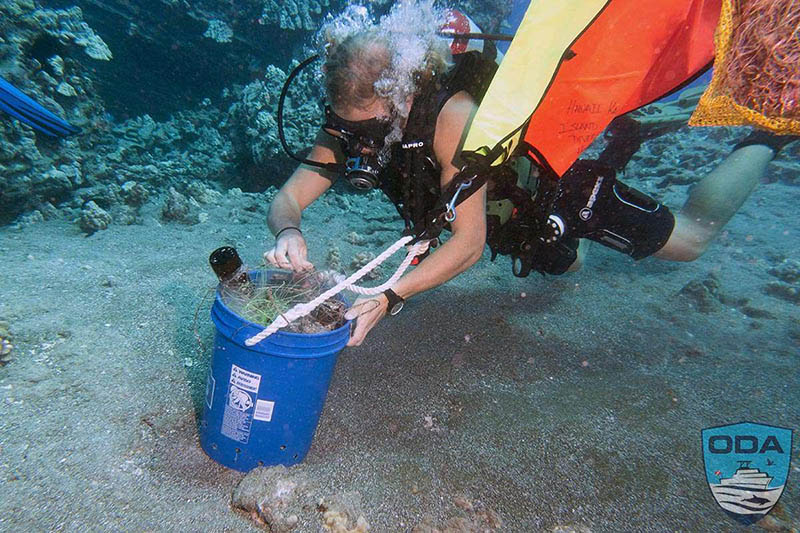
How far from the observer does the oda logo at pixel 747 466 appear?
197 centimetres

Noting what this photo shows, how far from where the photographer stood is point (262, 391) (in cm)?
176

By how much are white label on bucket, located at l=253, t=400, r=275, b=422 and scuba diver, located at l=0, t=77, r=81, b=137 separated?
6.37 meters

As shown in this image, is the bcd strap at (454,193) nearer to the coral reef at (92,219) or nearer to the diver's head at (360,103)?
the diver's head at (360,103)

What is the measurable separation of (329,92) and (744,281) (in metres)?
6.19

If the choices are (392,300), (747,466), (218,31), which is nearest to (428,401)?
(392,300)

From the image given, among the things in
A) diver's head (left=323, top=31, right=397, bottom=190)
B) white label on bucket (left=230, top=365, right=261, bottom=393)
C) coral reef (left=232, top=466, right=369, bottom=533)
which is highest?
diver's head (left=323, top=31, right=397, bottom=190)

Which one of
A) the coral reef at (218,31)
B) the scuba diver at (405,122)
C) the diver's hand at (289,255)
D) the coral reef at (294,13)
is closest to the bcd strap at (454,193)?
the scuba diver at (405,122)

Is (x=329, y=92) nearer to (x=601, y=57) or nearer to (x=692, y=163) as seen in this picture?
(x=601, y=57)

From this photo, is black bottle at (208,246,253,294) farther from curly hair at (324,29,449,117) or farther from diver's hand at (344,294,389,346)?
curly hair at (324,29,449,117)

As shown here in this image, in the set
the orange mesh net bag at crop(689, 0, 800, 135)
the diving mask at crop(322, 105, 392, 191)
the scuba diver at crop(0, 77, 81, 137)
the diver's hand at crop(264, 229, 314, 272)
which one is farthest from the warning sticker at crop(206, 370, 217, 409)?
the scuba diver at crop(0, 77, 81, 137)

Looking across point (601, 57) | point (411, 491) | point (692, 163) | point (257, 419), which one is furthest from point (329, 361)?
point (692, 163)

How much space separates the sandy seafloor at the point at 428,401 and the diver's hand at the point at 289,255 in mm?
965

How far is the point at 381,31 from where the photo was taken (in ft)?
7.16

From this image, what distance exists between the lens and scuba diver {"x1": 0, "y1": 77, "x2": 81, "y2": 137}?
509 cm
